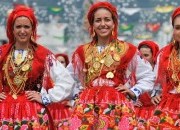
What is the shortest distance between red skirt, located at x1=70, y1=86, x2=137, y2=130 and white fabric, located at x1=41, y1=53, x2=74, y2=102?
0.14 m

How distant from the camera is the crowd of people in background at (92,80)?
504 cm

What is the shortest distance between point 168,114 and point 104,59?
2.26 ft

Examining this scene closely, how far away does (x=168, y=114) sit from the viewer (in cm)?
503

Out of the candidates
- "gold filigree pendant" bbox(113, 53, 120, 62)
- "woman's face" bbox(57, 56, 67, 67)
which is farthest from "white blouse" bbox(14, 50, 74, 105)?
"woman's face" bbox(57, 56, 67, 67)

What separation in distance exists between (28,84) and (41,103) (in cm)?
A: 19

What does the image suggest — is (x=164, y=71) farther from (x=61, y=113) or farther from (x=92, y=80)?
(x=61, y=113)

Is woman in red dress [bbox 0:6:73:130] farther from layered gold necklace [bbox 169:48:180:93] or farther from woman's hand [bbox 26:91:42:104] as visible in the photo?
layered gold necklace [bbox 169:48:180:93]

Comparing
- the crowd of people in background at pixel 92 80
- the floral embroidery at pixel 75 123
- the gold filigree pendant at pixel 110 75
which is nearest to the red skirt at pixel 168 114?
the crowd of people in background at pixel 92 80

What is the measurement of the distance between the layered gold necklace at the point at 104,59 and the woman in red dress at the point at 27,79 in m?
0.19

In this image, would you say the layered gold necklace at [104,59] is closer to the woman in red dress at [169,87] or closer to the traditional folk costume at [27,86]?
the traditional folk costume at [27,86]

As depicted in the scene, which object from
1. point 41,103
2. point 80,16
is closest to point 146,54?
point 41,103

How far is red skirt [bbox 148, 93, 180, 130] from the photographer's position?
16.4 feet

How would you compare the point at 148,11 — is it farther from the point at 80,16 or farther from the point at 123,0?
the point at 80,16

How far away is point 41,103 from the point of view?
16.8ft
